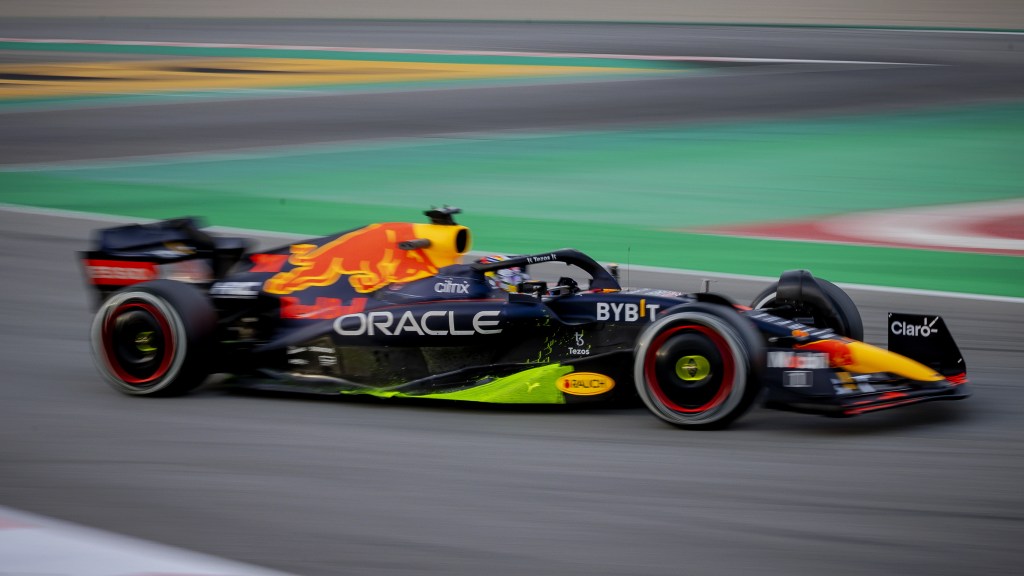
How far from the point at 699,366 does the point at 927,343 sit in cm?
133

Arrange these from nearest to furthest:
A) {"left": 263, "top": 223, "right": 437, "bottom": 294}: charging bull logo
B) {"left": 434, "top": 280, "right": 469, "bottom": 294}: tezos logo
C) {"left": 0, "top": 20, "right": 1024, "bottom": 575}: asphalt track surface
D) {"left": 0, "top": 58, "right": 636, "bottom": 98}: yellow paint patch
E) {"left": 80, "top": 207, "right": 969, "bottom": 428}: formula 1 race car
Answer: {"left": 0, "top": 20, "right": 1024, "bottom": 575}: asphalt track surface
{"left": 80, "top": 207, "right": 969, "bottom": 428}: formula 1 race car
{"left": 434, "top": 280, "right": 469, "bottom": 294}: tezos logo
{"left": 263, "top": 223, "right": 437, "bottom": 294}: charging bull logo
{"left": 0, "top": 58, "right": 636, "bottom": 98}: yellow paint patch

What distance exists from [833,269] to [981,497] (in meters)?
5.69

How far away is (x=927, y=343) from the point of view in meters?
6.97

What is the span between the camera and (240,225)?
13.3 metres

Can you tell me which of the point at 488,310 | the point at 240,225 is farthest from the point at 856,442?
the point at 240,225

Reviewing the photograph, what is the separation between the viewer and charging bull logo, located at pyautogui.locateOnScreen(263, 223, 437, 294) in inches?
301

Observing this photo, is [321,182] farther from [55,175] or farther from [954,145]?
[954,145]

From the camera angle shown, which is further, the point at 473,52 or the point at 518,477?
the point at 473,52

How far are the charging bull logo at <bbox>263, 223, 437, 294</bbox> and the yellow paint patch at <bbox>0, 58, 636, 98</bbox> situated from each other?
56.0 feet

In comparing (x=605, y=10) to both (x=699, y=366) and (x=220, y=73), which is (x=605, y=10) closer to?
(x=220, y=73)

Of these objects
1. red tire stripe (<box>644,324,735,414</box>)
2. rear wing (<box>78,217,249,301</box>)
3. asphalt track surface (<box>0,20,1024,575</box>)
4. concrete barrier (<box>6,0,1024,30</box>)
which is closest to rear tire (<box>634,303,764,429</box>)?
red tire stripe (<box>644,324,735,414</box>)

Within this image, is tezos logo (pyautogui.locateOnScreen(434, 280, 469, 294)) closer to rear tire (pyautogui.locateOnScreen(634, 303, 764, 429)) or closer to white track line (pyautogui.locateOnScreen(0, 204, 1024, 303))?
rear tire (pyautogui.locateOnScreen(634, 303, 764, 429))

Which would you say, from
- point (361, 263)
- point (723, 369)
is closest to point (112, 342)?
point (361, 263)

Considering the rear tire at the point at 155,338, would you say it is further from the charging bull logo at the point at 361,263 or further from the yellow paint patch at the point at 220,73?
the yellow paint patch at the point at 220,73
